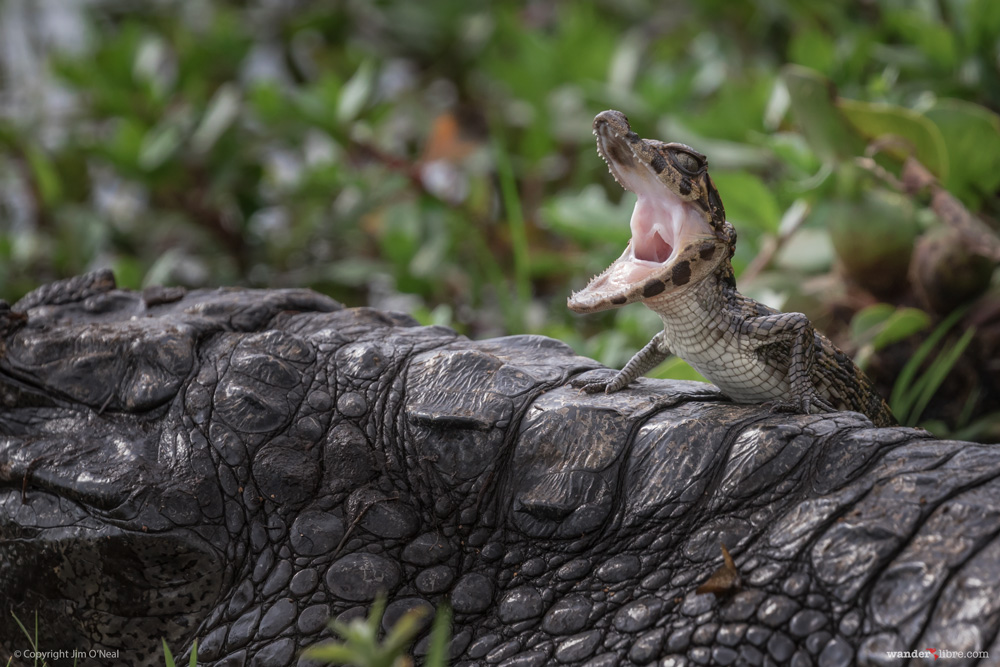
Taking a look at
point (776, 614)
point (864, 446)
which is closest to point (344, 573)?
point (776, 614)

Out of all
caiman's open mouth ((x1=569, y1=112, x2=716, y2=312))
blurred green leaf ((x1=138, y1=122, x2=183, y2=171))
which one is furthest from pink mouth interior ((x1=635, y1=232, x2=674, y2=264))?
blurred green leaf ((x1=138, y1=122, x2=183, y2=171))

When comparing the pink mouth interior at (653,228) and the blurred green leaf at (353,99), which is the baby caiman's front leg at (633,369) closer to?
the pink mouth interior at (653,228)

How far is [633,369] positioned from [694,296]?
18 centimetres

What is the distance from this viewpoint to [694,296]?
5.78ft

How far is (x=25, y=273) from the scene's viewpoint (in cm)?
464

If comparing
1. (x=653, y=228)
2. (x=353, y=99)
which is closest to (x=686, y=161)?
(x=653, y=228)

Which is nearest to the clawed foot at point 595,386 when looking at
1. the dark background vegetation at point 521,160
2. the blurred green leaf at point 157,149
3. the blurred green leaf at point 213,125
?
the dark background vegetation at point 521,160

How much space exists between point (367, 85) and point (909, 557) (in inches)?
140

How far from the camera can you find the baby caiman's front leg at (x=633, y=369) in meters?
1.72

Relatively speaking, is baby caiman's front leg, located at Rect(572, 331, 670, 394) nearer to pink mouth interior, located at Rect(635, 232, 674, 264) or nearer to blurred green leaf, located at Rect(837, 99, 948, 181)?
pink mouth interior, located at Rect(635, 232, 674, 264)

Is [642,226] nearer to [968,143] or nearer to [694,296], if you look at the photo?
[694,296]

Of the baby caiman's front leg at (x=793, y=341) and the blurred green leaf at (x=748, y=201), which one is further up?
the baby caiman's front leg at (x=793, y=341)

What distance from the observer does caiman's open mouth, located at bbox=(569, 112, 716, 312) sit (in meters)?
1.68

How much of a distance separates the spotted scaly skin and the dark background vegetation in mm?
521
